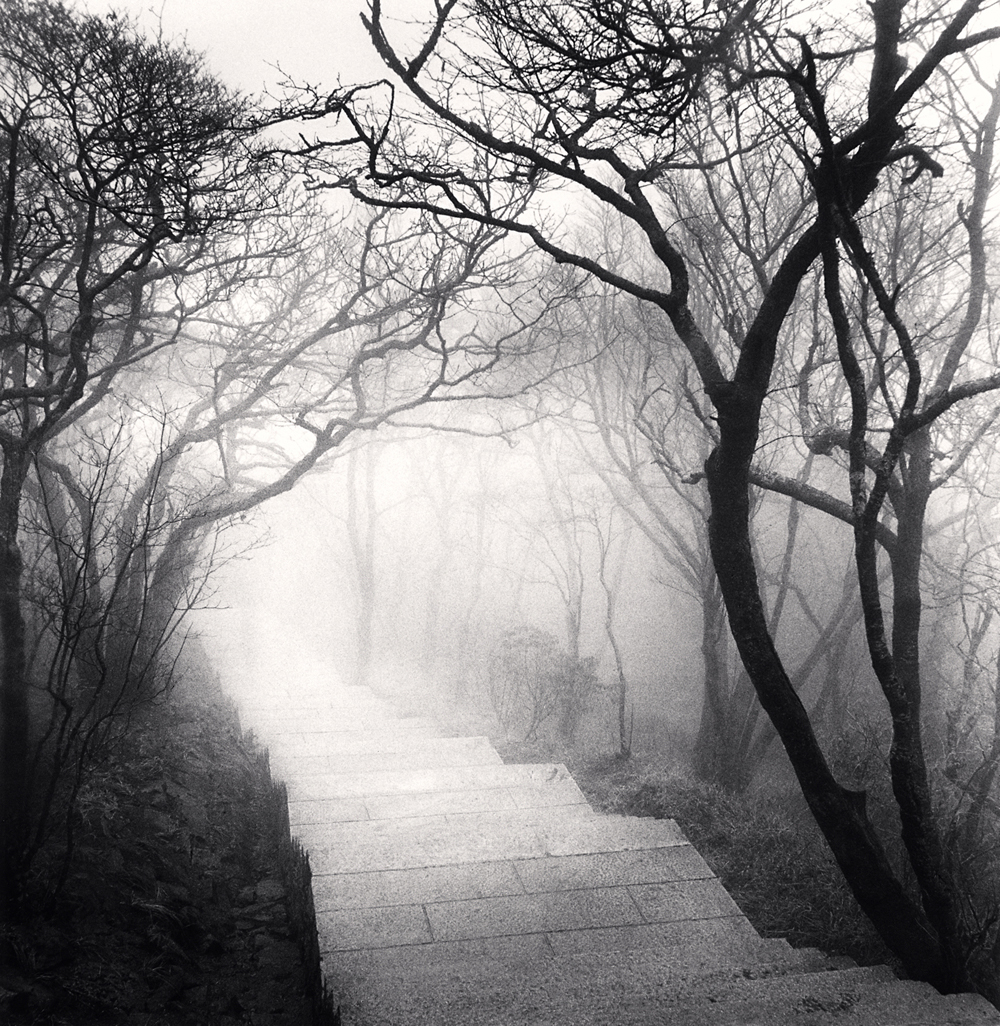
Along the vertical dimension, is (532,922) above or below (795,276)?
below

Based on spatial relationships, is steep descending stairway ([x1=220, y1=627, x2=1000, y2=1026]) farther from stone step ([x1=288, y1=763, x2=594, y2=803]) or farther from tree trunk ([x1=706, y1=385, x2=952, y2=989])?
tree trunk ([x1=706, y1=385, x2=952, y2=989])

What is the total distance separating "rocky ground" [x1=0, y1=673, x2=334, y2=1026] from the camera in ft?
10.8

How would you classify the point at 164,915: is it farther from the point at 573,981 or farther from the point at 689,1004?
the point at 689,1004

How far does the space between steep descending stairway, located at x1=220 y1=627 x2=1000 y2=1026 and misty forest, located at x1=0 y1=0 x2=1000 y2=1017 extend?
0.71 m

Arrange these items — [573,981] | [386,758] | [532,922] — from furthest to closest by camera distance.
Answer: [386,758] < [532,922] < [573,981]

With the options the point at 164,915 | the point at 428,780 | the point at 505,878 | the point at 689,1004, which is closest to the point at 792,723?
the point at 689,1004

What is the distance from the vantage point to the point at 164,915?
13.4 feet

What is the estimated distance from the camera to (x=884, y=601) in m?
12.5

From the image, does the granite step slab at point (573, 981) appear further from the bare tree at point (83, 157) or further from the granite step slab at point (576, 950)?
the bare tree at point (83, 157)

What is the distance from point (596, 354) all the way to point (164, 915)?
22.6 ft

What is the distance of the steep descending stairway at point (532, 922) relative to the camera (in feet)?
9.02

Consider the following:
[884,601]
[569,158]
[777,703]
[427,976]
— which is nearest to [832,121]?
[569,158]

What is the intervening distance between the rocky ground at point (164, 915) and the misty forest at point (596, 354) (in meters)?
0.09

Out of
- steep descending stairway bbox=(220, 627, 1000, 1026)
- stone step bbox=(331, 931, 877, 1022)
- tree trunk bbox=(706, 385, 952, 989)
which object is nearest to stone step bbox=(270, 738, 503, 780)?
steep descending stairway bbox=(220, 627, 1000, 1026)
